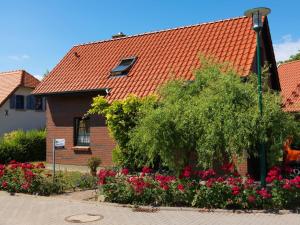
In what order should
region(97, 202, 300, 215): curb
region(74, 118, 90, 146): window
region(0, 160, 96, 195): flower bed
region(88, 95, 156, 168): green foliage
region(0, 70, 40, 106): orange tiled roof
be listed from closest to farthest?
region(97, 202, 300, 215): curb, region(0, 160, 96, 195): flower bed, region(88, 95, 156, 168): green foliage, region(74, 118, 90, 146): window, region(0, 70, 40, 106): orange tiled roof

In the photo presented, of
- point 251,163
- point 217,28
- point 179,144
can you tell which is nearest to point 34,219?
point 179,144

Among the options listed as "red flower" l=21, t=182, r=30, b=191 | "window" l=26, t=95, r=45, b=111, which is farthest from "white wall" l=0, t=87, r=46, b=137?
"red flower" l=21, t=182, r=30, b=191

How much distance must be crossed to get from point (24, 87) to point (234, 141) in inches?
964

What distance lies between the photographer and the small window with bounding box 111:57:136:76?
18.6 metres

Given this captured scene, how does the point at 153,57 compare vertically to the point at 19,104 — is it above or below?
above

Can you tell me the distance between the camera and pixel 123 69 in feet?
60.8

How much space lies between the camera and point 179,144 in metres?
11.1

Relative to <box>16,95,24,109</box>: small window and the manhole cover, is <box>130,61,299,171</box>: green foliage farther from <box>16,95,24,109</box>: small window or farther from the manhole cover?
<box>16,95,24,109</box>: small window

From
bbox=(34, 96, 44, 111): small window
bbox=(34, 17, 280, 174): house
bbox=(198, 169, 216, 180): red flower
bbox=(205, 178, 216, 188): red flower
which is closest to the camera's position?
bbox=(205, 178, 216, 188): red flower

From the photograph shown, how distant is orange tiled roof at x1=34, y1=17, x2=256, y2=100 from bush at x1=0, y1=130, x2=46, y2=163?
538 cm

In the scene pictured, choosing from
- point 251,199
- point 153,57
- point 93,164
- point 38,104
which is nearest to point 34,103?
point 38,104

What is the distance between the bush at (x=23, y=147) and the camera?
2366cm

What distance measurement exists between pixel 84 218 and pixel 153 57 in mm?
10312

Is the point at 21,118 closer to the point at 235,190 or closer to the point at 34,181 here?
the point at 34,181
